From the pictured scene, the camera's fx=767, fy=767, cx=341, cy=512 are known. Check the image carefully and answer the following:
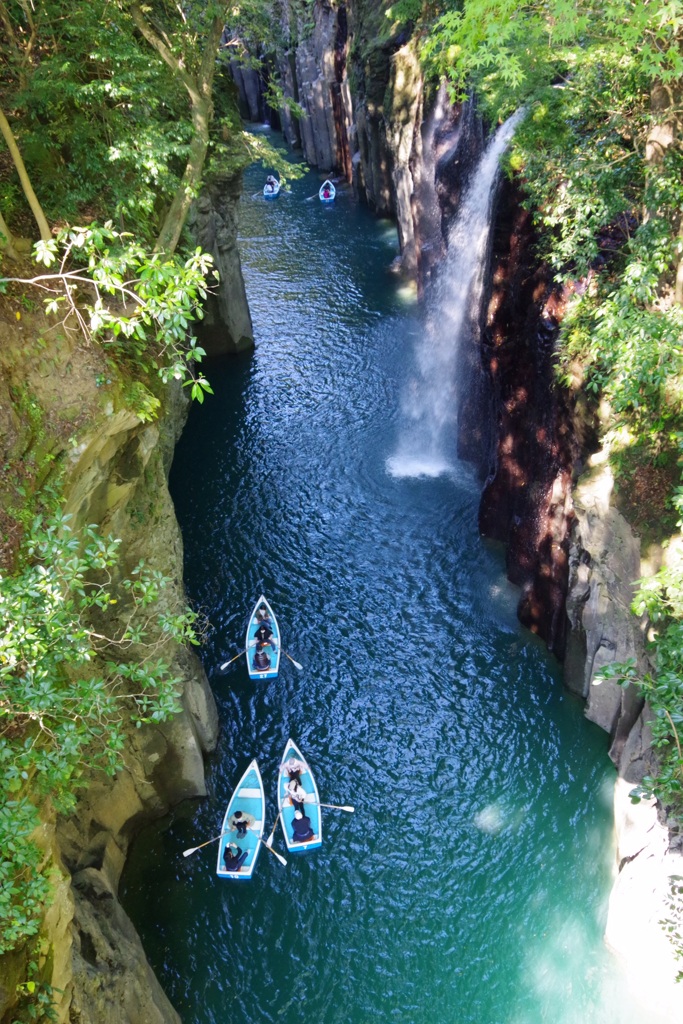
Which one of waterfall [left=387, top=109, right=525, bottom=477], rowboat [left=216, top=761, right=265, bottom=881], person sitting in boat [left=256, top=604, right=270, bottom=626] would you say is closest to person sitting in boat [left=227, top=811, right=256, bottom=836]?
rowboat [left=216, top=761, right=265, bottom=881]

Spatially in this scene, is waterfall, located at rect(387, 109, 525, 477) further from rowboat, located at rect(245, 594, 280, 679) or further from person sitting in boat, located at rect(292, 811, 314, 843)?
person sitting in boat, located at rect(292, 811, 314, 843)

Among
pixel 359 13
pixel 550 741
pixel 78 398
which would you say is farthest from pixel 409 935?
pixel 359 13

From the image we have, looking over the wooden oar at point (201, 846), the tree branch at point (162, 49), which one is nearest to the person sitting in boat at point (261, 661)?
the wooden oar at point (201, 846)

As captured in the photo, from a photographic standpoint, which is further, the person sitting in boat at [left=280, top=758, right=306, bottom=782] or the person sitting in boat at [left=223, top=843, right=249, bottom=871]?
the person sitting in boat at [left=280, top=758, right=306, bottom=782]

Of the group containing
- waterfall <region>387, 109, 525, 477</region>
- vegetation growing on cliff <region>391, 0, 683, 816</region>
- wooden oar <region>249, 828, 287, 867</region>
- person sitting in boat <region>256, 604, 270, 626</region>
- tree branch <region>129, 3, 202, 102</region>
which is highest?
tree branch <region>129, 3, 202, 102</region>

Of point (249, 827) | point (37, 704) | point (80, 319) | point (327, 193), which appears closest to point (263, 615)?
point (249, 827)

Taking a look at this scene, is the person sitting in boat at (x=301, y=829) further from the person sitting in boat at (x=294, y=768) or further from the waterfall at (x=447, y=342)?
the waterfall at (x=447, y=342)

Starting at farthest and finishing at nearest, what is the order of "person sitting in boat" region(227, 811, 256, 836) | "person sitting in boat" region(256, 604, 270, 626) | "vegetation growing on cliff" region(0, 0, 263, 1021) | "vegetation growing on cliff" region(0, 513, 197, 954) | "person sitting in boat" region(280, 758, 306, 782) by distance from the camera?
"person sitting in boat" region(256, 604, 270, 626)
"person sitting in boat" region(280, 758, 306, 782)
"person sitting in boat" region(227, 811, 256, 836)
"vegetation growing on cliff" region(0, 0, 263, 1021)
"vegetation growing on cliff" region(0, 513, 197, 954)

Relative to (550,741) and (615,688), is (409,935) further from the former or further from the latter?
(615,688)
